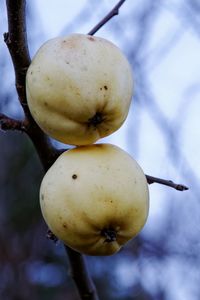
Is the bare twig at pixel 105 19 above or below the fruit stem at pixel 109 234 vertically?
above

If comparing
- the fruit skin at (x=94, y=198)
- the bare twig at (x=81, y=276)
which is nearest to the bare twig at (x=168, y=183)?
the fruit skin at (x=94, y=198)

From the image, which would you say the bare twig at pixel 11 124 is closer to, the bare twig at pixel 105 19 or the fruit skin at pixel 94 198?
the fruit skin at pixel 94 198

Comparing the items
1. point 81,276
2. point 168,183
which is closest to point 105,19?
point 168,183

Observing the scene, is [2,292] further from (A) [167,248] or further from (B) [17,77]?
Result: (B) [17,77]

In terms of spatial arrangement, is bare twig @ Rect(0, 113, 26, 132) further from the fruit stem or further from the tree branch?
the fruit stem

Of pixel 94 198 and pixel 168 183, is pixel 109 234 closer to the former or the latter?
pixel 94 198

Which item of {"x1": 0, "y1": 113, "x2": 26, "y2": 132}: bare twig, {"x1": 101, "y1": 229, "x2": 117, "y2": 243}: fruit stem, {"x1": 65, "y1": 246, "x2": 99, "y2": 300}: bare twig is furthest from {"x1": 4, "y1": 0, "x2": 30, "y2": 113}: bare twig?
{"x1": 65, "y1": 246, "x2": 99, "y2": 300}: bare twig

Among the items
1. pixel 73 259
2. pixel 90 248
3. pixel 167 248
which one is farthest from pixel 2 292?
pixel 90 248
